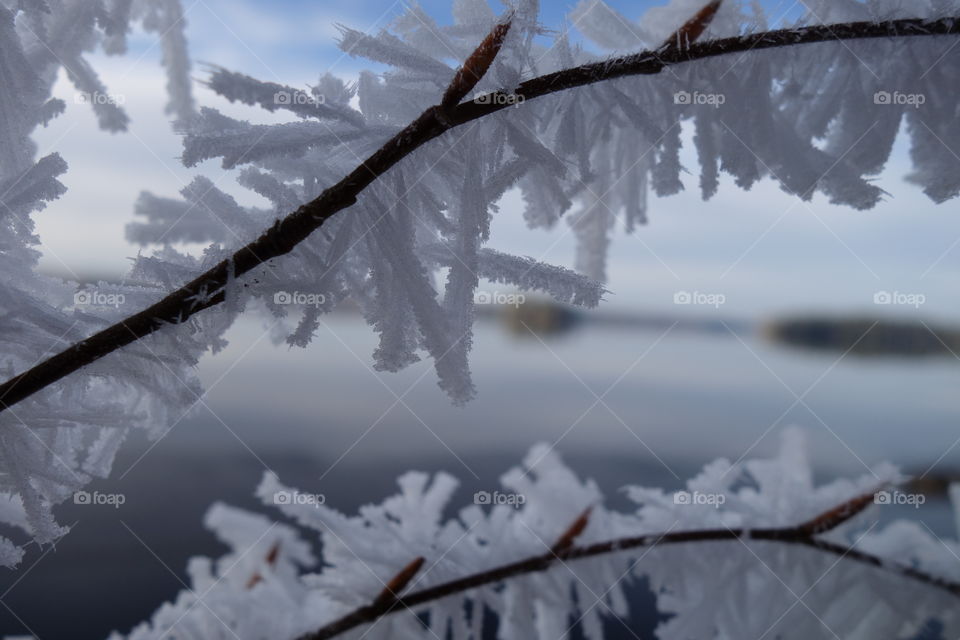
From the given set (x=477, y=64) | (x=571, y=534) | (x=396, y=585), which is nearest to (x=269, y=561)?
(x=396, y=585)

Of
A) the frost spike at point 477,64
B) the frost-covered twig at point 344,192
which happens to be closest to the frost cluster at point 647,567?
the frost-covered twig at point 344,192

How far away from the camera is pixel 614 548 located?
1.49ft

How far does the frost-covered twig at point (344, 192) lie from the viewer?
14.6 inches

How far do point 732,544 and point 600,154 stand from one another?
35 cm

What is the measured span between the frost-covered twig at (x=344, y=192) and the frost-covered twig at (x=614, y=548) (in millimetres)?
255

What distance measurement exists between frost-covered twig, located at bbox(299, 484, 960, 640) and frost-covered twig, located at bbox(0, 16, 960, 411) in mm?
255

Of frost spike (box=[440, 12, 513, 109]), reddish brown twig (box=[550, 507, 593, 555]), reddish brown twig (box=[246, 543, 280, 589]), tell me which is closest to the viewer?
frost spike (box=[440, 12, 513, 109])

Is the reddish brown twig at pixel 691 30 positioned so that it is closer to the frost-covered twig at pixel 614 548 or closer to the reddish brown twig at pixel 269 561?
the frost-covered twig at pixel 614 548

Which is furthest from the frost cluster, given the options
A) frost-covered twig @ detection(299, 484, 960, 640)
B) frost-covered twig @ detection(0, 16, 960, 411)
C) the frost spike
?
the frost spike

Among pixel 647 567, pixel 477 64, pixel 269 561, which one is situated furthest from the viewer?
pixel 269 561

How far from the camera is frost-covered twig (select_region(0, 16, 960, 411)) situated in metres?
0.37

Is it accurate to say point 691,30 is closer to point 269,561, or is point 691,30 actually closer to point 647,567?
point 647,567

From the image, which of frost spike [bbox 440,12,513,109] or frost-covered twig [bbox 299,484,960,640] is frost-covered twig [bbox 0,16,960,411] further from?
frost-covered twig [bbox 299,484,960,640]

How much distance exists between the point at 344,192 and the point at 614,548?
32 cm
